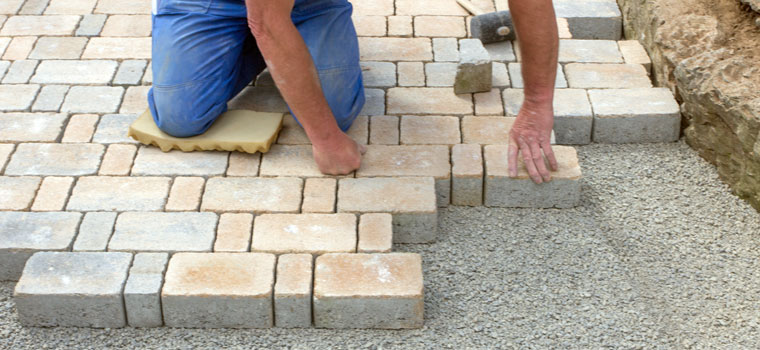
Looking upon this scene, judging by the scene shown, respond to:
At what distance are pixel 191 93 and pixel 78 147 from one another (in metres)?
0.53

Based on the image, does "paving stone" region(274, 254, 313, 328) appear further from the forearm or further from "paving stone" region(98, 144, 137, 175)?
the forearm

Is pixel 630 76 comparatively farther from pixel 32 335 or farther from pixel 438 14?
pixel 32 335

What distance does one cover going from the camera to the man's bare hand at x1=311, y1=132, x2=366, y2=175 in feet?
11.2

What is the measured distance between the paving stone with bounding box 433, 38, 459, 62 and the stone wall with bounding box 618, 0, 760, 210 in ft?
3.18

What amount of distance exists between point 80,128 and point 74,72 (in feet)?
1.69

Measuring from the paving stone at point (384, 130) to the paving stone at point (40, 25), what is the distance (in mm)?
1811

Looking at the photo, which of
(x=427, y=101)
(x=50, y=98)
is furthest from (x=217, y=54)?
(x=427, y=101)

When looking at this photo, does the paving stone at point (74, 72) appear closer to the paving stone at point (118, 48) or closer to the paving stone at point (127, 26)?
the paving stone at point (118, 48)

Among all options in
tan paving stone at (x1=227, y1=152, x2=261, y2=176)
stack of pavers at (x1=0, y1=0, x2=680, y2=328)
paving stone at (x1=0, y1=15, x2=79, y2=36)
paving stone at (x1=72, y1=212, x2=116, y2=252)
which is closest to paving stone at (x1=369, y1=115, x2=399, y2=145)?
stack of pavers at (x1=0, y1=0, x2=680, y2=328)

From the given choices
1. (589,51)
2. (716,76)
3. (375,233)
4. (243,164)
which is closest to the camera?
(375,233)

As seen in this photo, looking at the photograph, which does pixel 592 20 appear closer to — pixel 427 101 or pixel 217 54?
pixel 427 101

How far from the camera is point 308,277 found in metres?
2.96

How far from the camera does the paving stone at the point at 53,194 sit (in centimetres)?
334

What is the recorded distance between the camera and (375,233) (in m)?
3.18
